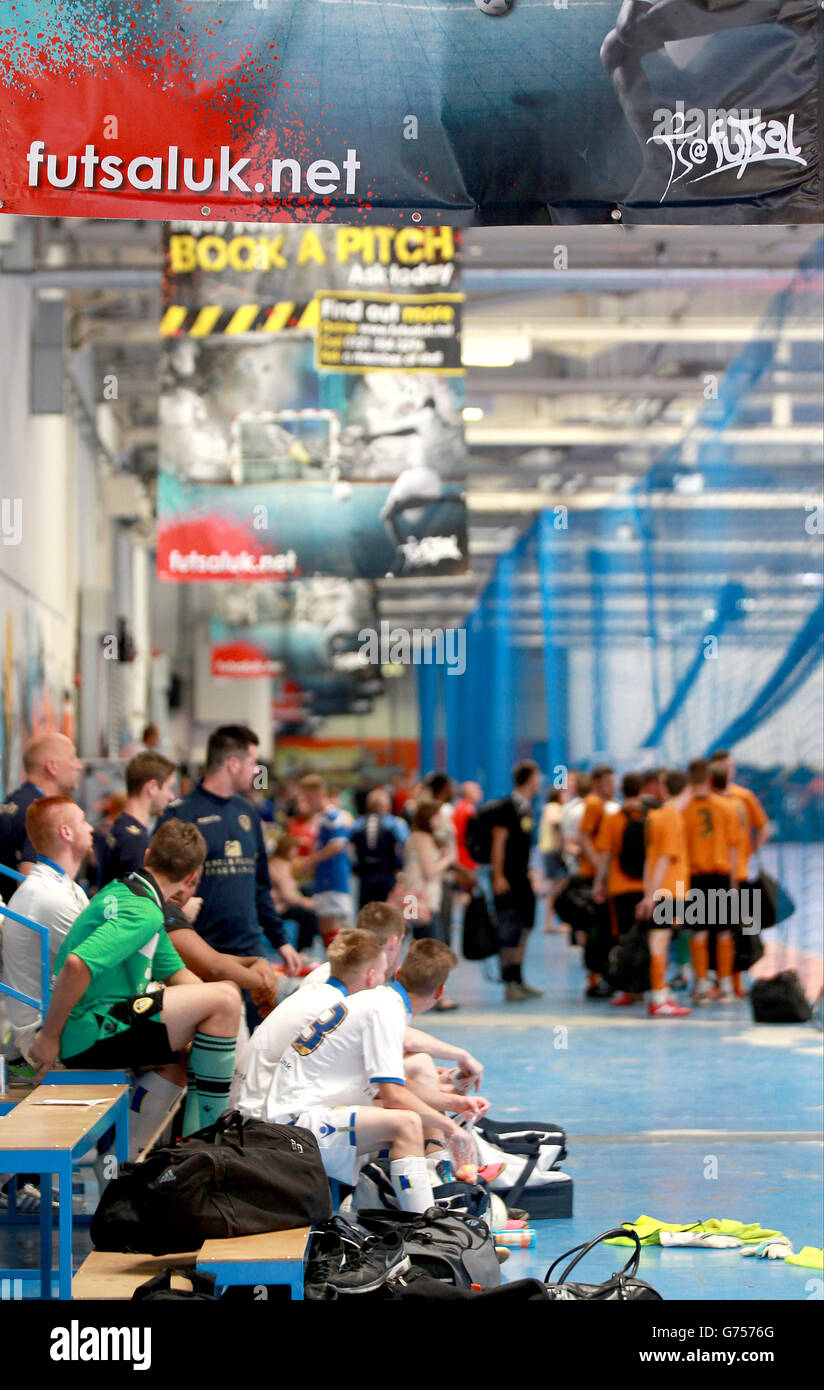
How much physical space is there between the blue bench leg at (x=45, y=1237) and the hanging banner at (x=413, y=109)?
2.62 metres

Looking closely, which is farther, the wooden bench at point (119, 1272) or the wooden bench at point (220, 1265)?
the wooden bench at point (119, 1272)

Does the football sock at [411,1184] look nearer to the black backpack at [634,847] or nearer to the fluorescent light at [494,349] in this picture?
the black backpack at [634,847]

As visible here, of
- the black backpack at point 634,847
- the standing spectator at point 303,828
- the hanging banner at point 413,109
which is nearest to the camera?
the hanging banner at point 413,109

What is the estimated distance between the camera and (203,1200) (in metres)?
3.67

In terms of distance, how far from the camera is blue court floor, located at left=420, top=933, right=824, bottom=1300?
4828 mm

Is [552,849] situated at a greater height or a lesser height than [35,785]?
lesser

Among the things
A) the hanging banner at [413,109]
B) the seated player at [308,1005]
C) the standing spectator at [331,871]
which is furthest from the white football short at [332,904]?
the hanging banner at [413,109]

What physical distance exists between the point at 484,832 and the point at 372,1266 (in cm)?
789

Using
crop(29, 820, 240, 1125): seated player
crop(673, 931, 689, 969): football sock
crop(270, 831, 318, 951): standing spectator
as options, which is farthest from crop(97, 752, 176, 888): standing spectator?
crop(673, 931, 689, 969): football sock

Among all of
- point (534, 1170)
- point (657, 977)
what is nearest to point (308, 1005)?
point (534, 1170)

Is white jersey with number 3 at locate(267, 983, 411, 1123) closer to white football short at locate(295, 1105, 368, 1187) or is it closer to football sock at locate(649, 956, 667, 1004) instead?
white football short at locate(295, 1105, 368, 1187)

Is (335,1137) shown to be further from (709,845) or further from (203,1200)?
(709,845)

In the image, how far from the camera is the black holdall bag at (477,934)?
11180 millimetres
